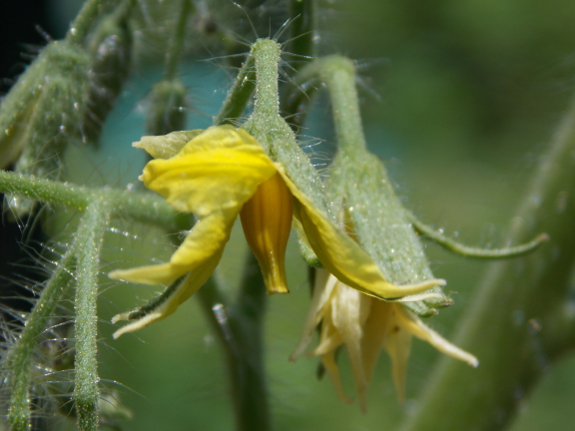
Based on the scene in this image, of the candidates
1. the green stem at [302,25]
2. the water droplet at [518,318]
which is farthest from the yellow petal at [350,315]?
the water droplet at [518,318]

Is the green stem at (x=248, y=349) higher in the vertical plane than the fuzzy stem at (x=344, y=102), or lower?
lower

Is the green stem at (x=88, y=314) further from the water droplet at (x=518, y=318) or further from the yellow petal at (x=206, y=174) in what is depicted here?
the water droplet at (x=518, y=318)

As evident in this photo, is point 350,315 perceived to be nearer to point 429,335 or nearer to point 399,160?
point 429,335

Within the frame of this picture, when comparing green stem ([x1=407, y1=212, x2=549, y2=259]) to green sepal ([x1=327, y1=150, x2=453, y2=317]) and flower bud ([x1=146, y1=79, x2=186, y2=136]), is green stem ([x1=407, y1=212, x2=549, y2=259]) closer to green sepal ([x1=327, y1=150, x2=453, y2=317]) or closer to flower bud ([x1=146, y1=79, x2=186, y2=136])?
green sepal ([x1=327, y1=150, x2=453, y2=317])

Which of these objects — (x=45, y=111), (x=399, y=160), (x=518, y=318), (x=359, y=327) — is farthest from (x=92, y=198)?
(x=518, y=318)

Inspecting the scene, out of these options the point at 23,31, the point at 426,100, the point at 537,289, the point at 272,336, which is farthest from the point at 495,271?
the point at 426,100
